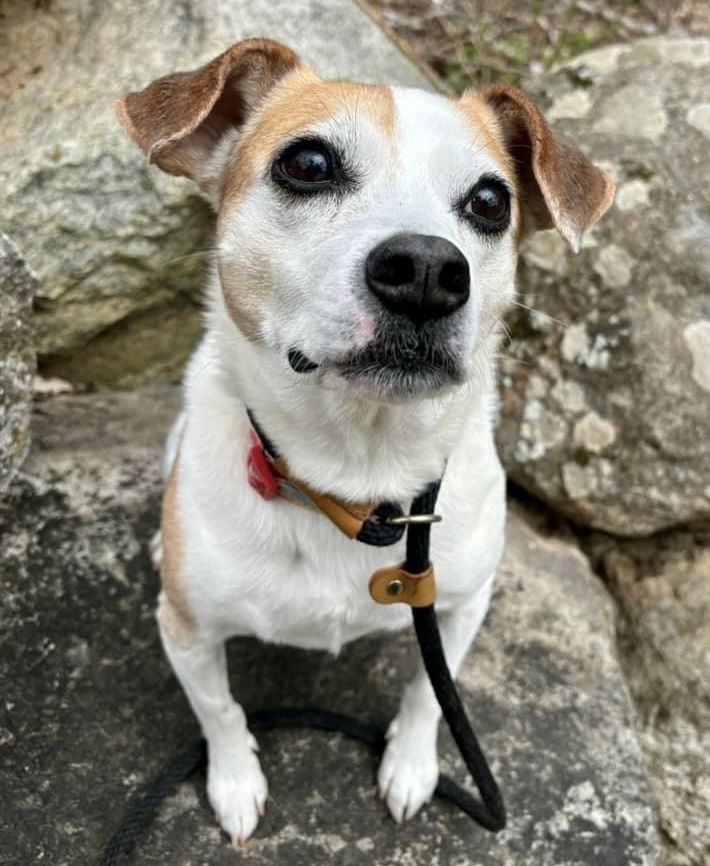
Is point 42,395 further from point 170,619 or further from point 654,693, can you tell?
point 654,693

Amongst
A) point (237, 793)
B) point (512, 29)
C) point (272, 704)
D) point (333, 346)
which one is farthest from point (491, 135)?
point (512, 29)

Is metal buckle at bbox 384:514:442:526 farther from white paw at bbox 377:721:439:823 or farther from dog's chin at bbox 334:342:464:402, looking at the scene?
white paw at bbox 377:721:439:823

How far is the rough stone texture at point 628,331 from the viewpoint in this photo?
3260 mm

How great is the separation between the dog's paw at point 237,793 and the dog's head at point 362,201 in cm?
130

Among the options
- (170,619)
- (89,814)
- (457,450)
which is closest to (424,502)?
(457,450)

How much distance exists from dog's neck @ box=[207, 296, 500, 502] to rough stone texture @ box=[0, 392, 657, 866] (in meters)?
1.03

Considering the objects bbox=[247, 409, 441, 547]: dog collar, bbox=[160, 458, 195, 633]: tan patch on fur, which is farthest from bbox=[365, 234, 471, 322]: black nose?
bbox=[160, 458, 195, 633]: tan patch on fur

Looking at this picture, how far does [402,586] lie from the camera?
212 centimetres

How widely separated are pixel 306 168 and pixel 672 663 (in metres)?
2.37

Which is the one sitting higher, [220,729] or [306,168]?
[306,168]

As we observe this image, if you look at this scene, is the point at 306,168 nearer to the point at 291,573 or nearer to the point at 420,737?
the point at 291,573

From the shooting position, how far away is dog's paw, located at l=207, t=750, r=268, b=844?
2.45m

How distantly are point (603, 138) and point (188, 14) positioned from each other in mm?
1857

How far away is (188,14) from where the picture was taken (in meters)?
3.61
